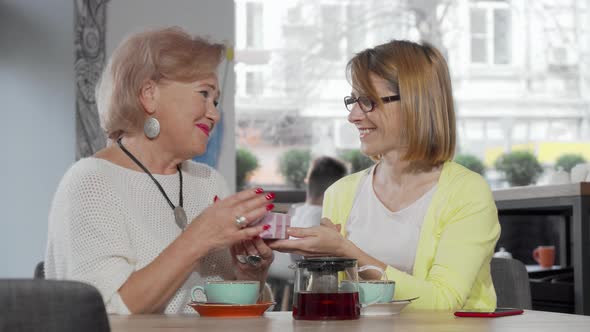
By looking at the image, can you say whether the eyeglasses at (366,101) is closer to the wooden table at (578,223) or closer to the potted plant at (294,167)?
the wooden table at (578,223)

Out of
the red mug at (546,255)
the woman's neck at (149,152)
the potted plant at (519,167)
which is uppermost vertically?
the woman's neck at (149,152)

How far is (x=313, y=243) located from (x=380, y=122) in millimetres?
625

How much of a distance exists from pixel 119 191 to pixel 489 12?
23.1ft

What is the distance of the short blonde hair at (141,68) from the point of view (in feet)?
6.26

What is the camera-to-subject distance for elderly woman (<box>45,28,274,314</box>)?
1.61m

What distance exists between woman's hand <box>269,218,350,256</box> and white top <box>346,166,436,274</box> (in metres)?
0.43

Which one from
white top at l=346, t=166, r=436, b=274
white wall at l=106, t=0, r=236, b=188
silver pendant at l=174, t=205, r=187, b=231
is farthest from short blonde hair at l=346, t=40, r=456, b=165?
white wall at l=106, t=0, r=236, b=188

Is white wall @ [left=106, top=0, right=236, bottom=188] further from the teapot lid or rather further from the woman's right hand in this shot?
the teapot lid

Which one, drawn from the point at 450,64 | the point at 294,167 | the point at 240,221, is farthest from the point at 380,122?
the point at 450,64

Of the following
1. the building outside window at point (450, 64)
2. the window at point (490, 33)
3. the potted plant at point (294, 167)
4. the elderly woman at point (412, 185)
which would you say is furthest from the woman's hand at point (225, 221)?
the window at point (490, 33)

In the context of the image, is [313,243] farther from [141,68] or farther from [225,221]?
[141,68]

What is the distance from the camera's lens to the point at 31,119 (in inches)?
189

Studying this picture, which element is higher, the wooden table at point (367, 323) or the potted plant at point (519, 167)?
the wooden table at point (367, 323)

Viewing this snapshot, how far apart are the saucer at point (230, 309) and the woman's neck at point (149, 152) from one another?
487 millimetres
